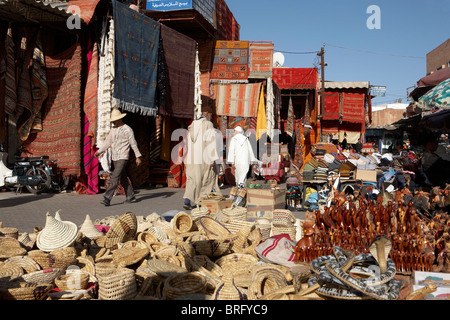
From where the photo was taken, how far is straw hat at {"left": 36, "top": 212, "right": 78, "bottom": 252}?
339 cm

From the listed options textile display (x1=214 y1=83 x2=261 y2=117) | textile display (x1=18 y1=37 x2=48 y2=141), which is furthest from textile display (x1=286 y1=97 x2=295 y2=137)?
textile display (x1=18 y1=37 x2=48 y2=141)

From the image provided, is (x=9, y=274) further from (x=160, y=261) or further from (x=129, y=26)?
(x=129, y=26)

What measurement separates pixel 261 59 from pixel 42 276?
11007 mm

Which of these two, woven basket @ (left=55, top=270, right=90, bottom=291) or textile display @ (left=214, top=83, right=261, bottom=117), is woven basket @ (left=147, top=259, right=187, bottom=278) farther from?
textile display @ (left=214, top=83, right=261, bottom=117)

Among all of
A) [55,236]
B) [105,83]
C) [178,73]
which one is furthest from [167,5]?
[55,236]

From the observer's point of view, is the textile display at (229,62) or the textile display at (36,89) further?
the textile display at (229,62)

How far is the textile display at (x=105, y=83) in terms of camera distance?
305 inches

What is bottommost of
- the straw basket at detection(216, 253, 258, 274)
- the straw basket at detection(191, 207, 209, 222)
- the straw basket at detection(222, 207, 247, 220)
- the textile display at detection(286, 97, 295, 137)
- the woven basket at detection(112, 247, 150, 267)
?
the straw basket at detection(216, 253, 258, 274)

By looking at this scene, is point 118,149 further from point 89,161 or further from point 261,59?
point 261,59

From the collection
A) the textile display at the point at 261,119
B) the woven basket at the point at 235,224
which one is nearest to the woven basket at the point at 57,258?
the woven basket at the point at 235,224

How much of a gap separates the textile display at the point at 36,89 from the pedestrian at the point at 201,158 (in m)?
3.77

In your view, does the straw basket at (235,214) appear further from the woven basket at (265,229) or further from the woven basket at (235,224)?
the woven basket at (265,229)

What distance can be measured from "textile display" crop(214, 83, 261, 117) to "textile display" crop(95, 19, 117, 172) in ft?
15.5
